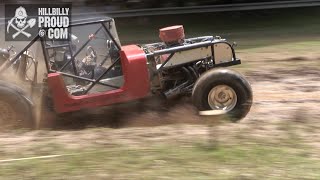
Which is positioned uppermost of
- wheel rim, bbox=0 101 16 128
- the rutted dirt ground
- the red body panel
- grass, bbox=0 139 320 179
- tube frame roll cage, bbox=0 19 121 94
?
tube frame roll cage, bbox=0 19 121 94

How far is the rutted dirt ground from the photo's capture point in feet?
19.9

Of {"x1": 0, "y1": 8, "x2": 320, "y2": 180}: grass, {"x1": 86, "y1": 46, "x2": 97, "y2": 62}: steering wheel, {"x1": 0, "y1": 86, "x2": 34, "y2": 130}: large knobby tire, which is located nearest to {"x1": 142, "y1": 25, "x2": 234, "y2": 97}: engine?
{"x1": 86, "y1": 46, "x2": 97, "y2": 62}: steering wheel

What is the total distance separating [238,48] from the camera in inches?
540

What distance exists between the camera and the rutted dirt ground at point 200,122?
19.9 feet

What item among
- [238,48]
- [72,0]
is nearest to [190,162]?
[238,48]

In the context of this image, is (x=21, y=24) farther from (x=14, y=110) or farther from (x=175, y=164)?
(x=175, y=164)

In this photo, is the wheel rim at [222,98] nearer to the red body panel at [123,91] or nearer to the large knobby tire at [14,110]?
the red body panel at [123,91]

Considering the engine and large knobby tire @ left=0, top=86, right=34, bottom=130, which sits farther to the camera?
the engine

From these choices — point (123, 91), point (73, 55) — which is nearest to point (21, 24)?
point (73, 55)

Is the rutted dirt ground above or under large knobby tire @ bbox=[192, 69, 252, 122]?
under

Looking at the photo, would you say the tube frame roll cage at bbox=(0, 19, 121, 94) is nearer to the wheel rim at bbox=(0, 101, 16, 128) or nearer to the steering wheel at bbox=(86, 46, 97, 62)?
the steering wheel at bbox=(86, 46, 97, 62)

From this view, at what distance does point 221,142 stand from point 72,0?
1323cm

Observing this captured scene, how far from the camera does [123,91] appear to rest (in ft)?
24.3

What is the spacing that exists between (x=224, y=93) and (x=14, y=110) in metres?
2.91
